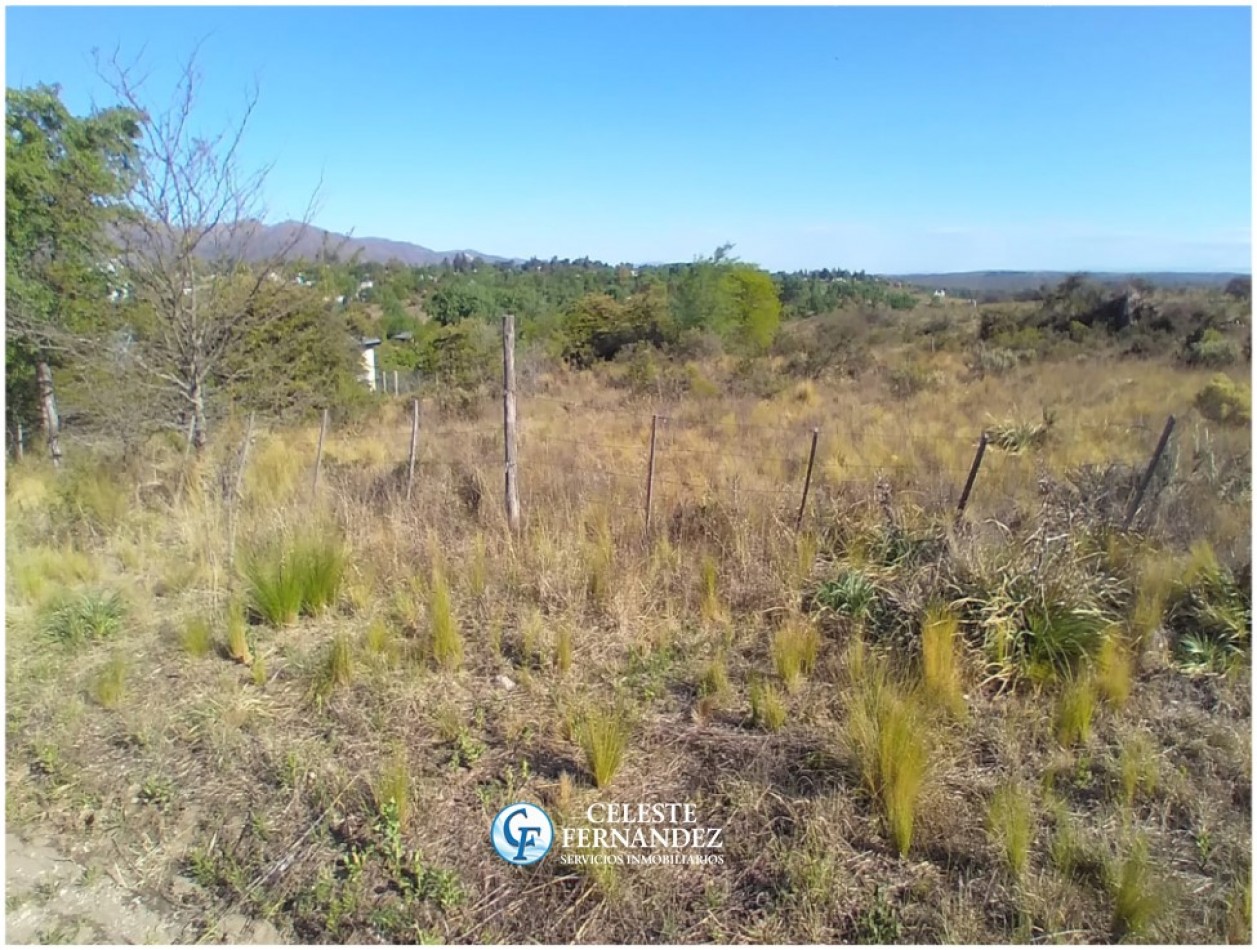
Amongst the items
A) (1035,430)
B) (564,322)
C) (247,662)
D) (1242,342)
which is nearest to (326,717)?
(247,662)

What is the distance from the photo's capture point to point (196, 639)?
3.90 meters

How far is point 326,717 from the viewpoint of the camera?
11.1 ft

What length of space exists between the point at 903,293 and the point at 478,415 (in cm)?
2688

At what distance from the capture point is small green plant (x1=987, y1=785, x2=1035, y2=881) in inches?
97.1

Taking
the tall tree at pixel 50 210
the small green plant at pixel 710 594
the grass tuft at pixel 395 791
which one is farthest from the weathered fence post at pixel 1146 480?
the tall tree at pixel 50 210

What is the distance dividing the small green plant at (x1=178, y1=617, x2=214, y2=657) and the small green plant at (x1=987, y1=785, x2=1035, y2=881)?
388 cm

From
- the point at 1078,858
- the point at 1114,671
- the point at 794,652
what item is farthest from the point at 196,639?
the point at 1114,671

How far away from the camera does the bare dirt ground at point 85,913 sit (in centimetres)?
235

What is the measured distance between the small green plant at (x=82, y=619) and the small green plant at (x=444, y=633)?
1.85 meters

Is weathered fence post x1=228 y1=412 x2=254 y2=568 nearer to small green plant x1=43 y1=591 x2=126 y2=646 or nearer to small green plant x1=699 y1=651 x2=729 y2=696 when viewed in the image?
small green plant x1=43 y1=591 x2=126 y2=646

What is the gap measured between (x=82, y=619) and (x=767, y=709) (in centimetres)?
391

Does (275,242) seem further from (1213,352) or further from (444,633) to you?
(1213,352)

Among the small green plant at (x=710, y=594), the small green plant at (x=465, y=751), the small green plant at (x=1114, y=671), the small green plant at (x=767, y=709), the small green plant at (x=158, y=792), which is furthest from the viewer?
the small green plant at (x=710, y=594)

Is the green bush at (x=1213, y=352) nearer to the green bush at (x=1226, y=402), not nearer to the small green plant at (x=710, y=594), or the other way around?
the green bush at (x=1226, y=402)
